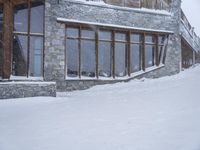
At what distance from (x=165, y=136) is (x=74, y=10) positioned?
35.9ft

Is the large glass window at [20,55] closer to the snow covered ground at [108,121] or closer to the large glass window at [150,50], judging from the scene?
the snow covered ground at [108,121]

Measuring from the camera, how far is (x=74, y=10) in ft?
57.6

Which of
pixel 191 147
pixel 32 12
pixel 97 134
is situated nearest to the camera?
pixel 191 147

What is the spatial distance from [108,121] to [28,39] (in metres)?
7.79

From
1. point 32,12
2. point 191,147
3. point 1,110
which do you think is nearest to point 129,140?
point 191,147

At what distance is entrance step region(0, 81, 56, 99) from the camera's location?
14461 millimetres

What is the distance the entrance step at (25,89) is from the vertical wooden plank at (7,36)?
99 cm

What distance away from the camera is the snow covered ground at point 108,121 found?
7.95 m

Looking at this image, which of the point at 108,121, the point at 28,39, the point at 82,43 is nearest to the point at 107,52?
the point at 82,43

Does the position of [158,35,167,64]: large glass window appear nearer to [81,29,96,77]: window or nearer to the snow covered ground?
[81,29,96,77]: window

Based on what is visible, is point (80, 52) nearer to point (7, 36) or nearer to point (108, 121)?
point (7, 36)

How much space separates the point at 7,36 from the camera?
616 inches

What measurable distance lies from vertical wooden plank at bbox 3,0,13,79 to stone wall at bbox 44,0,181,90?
70.4 inches

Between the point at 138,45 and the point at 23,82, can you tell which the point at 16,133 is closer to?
the point at 23,82
